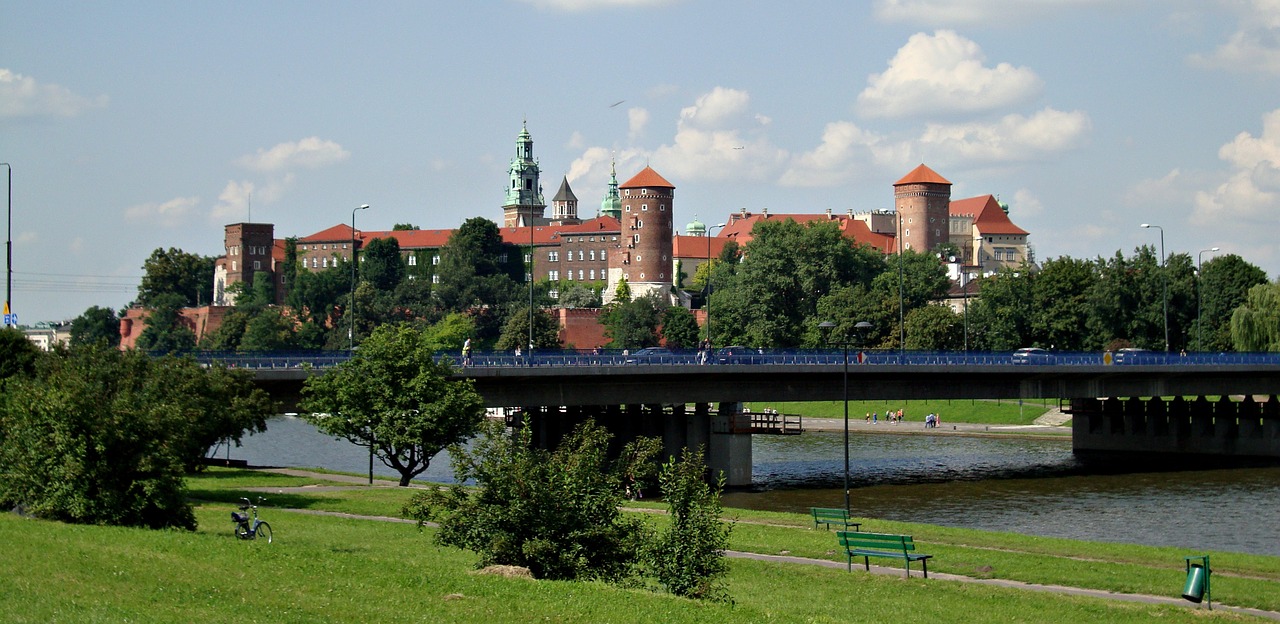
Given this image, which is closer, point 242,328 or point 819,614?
point 819,614

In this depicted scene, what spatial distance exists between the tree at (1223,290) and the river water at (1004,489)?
27046 millimetres

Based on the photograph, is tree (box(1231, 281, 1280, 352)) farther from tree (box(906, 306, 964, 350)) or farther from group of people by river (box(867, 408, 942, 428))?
tree (box(906, 306, 964, 350))

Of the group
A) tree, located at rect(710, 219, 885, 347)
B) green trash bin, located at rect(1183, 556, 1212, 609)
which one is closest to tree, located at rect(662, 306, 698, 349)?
tree, located at rect(710, 219, 885, 347)

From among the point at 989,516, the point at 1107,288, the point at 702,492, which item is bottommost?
the point at 989,516

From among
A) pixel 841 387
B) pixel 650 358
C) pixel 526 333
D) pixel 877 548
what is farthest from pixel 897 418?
pixel 877 548

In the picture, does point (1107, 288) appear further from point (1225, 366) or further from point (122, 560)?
point (122, 560)

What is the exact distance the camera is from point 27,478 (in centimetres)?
2683

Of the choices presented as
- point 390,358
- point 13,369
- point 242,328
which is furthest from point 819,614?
point 242,328

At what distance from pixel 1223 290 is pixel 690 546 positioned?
96.1m

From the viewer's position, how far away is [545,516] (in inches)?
863

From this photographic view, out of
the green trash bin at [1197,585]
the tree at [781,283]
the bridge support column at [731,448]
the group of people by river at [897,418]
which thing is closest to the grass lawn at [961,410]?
the group of people by river at [897,418]

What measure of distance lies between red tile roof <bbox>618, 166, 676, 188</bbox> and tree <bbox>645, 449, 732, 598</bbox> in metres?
174

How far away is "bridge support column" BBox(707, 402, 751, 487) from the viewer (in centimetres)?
6141

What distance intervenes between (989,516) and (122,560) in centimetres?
3444
